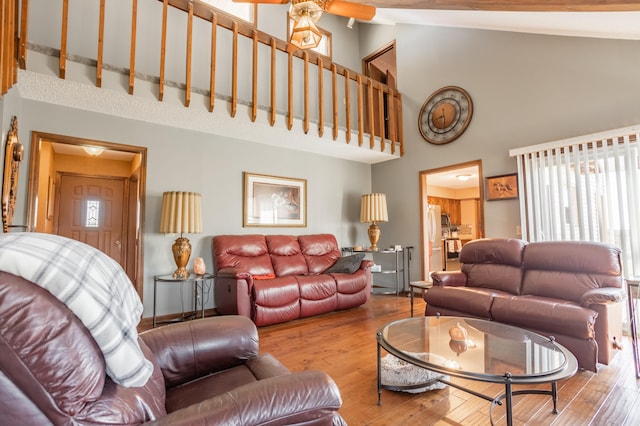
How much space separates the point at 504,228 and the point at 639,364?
6.82 feet

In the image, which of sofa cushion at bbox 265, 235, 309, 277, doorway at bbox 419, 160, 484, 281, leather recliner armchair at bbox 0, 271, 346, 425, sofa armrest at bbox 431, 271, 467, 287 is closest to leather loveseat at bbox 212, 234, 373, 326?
sofa cushion at bbox 265, 235, 309, 277

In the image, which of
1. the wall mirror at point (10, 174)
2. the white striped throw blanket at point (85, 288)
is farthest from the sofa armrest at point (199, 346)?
the wall mirror at point (10, 174)

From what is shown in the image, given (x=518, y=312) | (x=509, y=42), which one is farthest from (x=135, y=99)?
(x=509, y=42)

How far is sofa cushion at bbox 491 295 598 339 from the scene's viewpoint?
218 centimetres

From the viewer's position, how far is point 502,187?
409 cm

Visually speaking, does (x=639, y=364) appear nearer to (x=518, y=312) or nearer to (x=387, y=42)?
(x=518, y=312)

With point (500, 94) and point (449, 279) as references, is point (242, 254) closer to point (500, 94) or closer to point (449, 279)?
point (449, 279)

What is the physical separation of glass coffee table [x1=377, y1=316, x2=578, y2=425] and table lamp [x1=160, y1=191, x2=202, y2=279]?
7.93 feet

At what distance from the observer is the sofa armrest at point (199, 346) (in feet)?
4.43

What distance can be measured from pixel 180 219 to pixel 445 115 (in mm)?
4032

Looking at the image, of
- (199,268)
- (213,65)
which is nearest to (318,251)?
(199,268)

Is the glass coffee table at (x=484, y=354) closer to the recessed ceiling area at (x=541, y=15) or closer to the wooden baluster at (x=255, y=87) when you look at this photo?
the recessed ceiling area at (x=541, y=15)

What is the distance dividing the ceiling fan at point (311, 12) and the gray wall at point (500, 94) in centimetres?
244

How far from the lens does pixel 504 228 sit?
4.10 m
